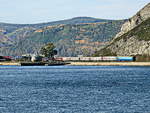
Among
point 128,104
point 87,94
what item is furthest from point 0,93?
point 128,104

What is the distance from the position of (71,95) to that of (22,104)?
18800 mm

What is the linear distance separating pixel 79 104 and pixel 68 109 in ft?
20.2

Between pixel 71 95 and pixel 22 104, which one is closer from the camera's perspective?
pixel 22 104

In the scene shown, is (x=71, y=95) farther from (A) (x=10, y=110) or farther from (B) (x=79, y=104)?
(A) (x=10, y=110)

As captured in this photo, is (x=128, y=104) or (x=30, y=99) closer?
(x=128, y=104)

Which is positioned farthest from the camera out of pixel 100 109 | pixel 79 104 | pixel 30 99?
pixel 30 99

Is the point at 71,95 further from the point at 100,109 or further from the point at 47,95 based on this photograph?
the point at 100,109

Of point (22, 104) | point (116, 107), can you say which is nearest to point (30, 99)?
point (22, 104)

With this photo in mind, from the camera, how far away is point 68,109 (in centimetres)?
8431

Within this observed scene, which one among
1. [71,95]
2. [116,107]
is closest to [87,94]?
[71,95]

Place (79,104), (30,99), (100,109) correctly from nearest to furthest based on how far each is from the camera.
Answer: (100,109)
(79,104)
(30,99)

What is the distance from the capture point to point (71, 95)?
10744 centimetres

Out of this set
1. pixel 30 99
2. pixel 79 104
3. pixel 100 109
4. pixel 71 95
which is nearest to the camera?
pixel 100 109

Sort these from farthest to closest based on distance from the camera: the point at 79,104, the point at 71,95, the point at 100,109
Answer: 1. the point at 71,95
2. the point at 79,104
3. the point at 100,109
